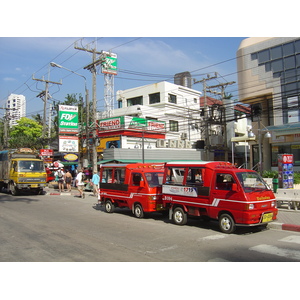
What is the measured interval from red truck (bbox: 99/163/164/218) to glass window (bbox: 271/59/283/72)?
14199 mm

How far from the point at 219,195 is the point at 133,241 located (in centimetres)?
287

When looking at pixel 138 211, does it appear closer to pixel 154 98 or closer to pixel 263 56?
pixel 263 56

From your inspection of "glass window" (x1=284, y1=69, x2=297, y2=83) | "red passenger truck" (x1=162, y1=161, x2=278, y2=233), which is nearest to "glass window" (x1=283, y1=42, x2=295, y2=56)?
"glass window" (x1=284, y1=69, x2=297, y2=83)

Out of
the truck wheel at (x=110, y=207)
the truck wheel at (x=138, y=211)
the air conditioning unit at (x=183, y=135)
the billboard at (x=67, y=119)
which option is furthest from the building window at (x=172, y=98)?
the truck wheel at (x=138, y=211)

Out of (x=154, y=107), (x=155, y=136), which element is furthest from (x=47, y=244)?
(x=154, y=107)

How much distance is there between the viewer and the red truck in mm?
10734

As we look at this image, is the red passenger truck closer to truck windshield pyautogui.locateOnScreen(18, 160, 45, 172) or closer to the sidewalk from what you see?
the sidewalk

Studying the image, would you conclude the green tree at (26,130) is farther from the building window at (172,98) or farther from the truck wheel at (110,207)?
the truck wheel at (110,207)

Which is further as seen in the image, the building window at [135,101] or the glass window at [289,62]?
the building window at [135,101]

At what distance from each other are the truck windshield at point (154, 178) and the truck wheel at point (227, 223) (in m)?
3.11

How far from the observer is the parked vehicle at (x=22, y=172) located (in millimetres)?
19078

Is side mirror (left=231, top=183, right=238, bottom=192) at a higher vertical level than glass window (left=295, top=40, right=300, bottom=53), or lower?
lower

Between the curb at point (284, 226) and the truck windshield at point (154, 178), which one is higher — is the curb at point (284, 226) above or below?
below

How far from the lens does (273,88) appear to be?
2164cm
